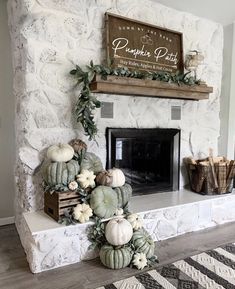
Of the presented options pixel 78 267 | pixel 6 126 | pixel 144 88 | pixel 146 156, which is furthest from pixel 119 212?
pixel 6 126

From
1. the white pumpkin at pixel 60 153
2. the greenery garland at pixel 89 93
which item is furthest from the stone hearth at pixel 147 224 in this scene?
the greenery garland at pixel 89 93

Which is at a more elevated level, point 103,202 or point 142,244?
point 103,202

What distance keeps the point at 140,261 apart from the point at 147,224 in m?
0.46

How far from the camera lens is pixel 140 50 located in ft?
8.73

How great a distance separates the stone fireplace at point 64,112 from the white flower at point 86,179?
0.33 m

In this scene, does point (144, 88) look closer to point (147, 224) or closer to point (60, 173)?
point (60, 173)

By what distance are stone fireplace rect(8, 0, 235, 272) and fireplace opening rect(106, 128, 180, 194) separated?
8 centimetres

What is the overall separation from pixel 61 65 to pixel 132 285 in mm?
1918

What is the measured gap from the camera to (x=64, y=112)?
2.40m

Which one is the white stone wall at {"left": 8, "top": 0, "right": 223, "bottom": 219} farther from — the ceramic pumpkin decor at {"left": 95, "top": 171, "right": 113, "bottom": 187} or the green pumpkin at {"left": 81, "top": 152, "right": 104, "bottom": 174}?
the ceramic pumpkin decor at {"left": 95, "top": 171, "right": 113, "bottom": 187}

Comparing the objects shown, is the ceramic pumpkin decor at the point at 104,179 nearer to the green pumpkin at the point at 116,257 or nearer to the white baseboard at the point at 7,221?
the green pumpkin at the point at 116,257

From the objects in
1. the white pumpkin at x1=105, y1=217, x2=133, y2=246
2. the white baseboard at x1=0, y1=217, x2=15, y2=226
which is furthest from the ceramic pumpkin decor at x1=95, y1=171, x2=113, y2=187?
the white baseboard at x1=0, y1=217, x2=15, y2=226

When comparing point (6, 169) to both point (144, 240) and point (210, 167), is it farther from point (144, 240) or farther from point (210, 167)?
point (210, 167)

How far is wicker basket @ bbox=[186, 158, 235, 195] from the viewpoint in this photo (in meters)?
2.87
